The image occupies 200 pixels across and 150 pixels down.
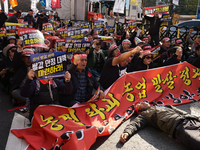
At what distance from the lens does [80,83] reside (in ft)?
13.2

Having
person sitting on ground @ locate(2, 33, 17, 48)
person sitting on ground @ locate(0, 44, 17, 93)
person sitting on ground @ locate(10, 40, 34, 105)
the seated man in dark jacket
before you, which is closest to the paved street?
the seated man in dark jacket

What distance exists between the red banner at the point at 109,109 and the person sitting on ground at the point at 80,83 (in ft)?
0.97

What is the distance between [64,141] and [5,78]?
3479 millimetres

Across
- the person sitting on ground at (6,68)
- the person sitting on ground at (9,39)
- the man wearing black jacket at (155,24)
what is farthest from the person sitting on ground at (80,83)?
the man wearing black jacket at (155,24)

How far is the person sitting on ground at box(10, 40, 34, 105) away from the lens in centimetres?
410

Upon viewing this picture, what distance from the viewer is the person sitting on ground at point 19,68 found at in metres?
4.10

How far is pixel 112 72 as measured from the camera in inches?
176

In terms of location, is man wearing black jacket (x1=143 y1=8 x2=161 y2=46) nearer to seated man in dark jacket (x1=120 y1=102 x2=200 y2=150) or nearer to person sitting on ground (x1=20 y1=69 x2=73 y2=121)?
seated man in dark jacket (x1=120 y1=102 x2=200 y2=150)

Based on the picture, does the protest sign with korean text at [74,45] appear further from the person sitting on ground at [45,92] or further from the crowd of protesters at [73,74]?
the person sitting on ground at [45,92]

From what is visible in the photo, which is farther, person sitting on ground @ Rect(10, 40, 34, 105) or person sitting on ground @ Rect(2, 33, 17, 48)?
person sitting on ground @ Rect(2, 33, 17, 48)

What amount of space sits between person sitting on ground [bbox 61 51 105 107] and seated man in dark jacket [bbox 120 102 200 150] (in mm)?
909

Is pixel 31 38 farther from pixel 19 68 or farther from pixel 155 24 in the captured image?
pixel 155 24

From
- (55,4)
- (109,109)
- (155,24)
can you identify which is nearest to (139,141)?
(109,109)

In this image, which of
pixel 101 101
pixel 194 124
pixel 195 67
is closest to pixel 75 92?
pixel 101 101
